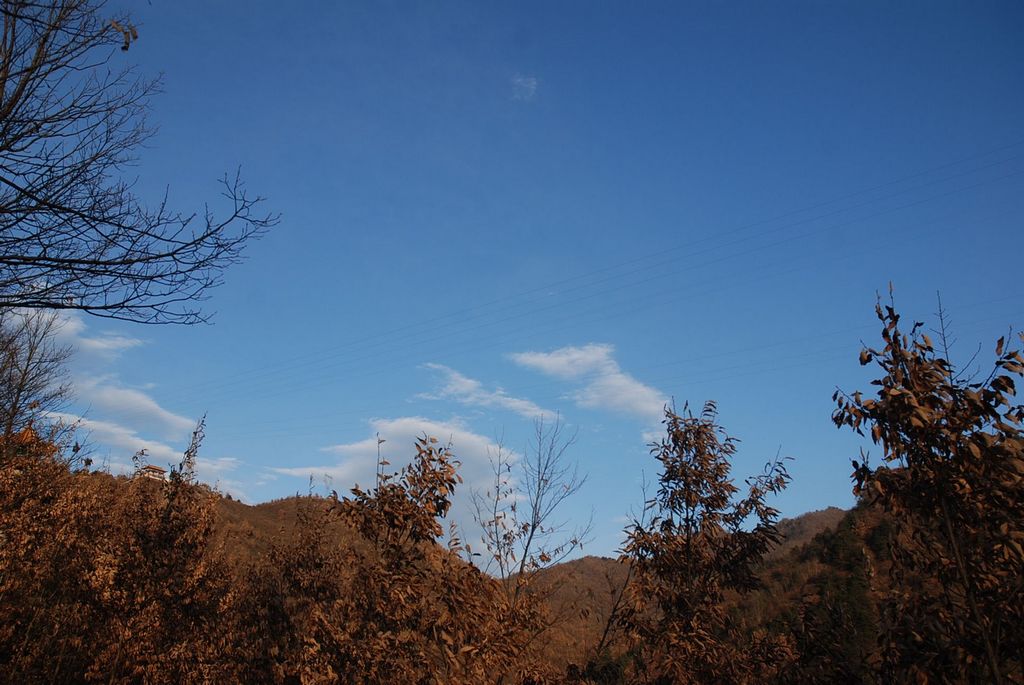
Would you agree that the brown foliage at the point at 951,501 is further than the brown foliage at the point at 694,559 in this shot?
No

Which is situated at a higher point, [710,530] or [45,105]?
[45,105]

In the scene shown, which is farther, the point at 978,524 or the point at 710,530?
the point at 710,530

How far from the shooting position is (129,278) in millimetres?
5246

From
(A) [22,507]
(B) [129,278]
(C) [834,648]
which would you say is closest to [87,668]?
(A) [22,507]

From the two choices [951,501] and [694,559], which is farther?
[694,559]

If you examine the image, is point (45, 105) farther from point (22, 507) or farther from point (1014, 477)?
point (22, 507)

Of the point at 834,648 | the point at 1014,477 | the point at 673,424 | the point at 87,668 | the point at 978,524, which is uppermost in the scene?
the point at 673,424

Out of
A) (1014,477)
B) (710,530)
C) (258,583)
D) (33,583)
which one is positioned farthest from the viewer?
(258,583)

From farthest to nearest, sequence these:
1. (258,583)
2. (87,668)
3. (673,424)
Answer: (258,583)
(87,668)
(673,424)

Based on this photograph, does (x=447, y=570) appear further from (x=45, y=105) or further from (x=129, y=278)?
(x=45, y=105)

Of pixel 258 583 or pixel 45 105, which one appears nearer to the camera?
pixel 45 105

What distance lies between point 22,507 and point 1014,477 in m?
17.4

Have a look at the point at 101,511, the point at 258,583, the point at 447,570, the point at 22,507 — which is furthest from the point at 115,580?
the point at 447,570

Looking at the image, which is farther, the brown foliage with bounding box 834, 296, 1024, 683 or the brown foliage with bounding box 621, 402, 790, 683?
the brown foliage with bounding box 621, 402, 790, 683
